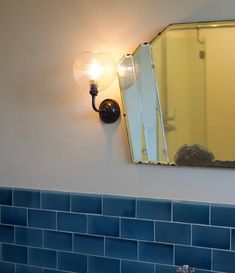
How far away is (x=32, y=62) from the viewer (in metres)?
1.60

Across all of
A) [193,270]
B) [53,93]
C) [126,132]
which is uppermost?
[53,93]

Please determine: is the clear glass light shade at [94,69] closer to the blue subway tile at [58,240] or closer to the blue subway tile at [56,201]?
the blue subway tile at [56,201]

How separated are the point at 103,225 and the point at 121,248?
0.37ft

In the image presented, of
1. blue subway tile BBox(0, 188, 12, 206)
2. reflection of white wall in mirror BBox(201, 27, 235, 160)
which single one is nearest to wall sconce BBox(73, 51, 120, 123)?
reflection of white wall in mirror BBox(201, 27, 235, 160)

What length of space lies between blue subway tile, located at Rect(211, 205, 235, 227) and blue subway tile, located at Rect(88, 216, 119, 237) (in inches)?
14.8

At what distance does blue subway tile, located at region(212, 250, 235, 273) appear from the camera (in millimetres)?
1369

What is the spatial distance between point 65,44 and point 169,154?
0.61 meters

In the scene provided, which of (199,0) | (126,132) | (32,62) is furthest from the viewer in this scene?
(32,62)

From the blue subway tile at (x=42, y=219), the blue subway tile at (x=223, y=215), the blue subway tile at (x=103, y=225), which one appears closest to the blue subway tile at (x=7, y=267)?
the blue subway tile at (x=42, y=219)

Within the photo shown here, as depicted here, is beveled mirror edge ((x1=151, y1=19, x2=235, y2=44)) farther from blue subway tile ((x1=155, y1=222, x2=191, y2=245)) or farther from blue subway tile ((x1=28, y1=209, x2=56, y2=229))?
blue subway tile ((x1=28, y1=209, x2=56, y2=229))

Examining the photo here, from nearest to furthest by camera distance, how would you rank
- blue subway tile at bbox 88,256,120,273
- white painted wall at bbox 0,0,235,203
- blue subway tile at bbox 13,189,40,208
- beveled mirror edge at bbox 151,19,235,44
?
beveled mirror edge at bbox 151,19,235,44 < white painted wall at bbox 0,0,235,203 < blue subway tile at bbox 88,256,120,273 < blue subway tile at bbox 13,189,40,208

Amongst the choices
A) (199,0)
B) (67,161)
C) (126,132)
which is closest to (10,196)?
(67,161)

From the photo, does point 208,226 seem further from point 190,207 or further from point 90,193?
point 90,193

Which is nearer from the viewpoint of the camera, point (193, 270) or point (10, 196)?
point (193, 270)
